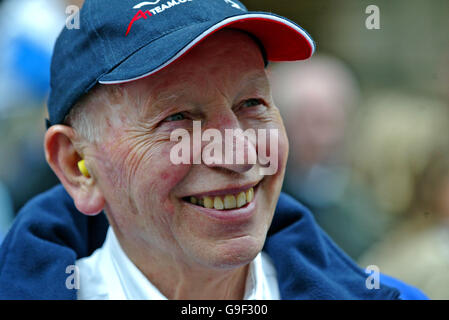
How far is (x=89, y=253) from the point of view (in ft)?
6.41

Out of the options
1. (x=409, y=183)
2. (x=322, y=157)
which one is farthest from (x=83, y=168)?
(x=409, y=183)

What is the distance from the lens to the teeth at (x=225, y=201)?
56.8 inches

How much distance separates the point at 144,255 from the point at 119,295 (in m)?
0.17

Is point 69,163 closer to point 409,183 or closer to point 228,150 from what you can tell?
point 228,150

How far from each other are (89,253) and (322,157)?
135cm

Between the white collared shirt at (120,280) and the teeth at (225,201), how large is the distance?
324 millimetres

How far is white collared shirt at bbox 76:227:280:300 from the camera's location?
1619 millimetres

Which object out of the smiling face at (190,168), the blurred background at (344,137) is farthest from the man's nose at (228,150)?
the blurred background at (344,137)

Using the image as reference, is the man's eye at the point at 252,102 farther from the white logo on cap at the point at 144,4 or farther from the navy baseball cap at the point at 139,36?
the white logo on cap at the point at 144,4

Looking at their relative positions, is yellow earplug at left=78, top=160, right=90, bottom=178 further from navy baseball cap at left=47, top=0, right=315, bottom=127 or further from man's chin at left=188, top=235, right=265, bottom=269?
man's chin at left=188, top=235, right=265, bottom=269

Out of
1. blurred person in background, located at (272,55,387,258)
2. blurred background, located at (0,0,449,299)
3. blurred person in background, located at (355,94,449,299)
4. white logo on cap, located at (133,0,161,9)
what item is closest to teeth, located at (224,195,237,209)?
white logo on cap, located at (133,0,161,9)

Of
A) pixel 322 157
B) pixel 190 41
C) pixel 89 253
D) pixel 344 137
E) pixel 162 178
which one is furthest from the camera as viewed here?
pixel 344 137

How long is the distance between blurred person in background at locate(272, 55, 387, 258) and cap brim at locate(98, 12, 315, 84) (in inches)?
37.2
